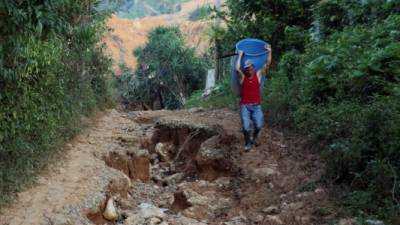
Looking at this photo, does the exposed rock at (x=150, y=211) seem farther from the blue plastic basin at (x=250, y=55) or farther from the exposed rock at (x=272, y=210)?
the blue plastic basin at (x=250, y=55)

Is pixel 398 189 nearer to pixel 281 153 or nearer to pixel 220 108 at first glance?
pixel 281 153

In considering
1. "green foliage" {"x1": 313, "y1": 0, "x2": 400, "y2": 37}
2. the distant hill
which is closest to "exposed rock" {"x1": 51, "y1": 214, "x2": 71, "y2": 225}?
"green foliage" {"x1": 313, "y1": 0, "x2": 400, "y2": 37}

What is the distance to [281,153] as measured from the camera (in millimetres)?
6766

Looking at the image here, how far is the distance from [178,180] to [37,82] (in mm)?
2708

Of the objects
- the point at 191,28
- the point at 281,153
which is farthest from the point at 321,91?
the point at 191,28

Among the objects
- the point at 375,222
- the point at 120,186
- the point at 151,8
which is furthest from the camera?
the point at 151,8

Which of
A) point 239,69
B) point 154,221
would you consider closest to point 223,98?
point 239,69

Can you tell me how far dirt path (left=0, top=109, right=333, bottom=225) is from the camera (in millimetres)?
5047

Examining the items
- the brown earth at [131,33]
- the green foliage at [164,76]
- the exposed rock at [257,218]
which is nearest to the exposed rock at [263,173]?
the exposed rock at [257,218]

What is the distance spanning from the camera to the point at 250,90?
687 cm

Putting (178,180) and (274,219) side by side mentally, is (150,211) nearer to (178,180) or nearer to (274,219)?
(274,219)

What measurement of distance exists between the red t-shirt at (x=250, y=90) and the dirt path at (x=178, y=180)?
2.22 ft

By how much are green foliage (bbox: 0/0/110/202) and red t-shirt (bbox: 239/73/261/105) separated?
7.27ft

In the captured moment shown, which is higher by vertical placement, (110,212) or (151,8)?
(151,8)
